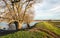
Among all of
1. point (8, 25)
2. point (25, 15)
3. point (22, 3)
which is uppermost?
point (22, 3)

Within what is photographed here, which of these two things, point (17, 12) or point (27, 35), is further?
point (17, 12)

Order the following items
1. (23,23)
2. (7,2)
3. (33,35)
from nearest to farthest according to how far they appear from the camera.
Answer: (33,35), (7,2), (23,23)

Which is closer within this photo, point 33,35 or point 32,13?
point 33,35

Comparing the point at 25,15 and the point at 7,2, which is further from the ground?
the point at 7,2

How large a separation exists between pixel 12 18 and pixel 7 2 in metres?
1.47

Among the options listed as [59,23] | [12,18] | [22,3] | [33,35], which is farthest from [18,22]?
[33,35]

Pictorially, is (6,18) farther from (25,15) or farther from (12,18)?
(25,15)

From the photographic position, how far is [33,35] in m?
9.78

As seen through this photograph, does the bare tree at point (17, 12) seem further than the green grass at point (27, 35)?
Yes

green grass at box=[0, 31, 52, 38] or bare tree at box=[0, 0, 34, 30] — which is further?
bare tree at box=[0, 0, 34, 30]

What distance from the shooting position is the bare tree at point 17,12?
15.3m

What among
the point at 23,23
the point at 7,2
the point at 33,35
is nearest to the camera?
the point at 33,35

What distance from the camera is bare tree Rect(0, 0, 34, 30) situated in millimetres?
15320

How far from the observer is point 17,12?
15.5 m
